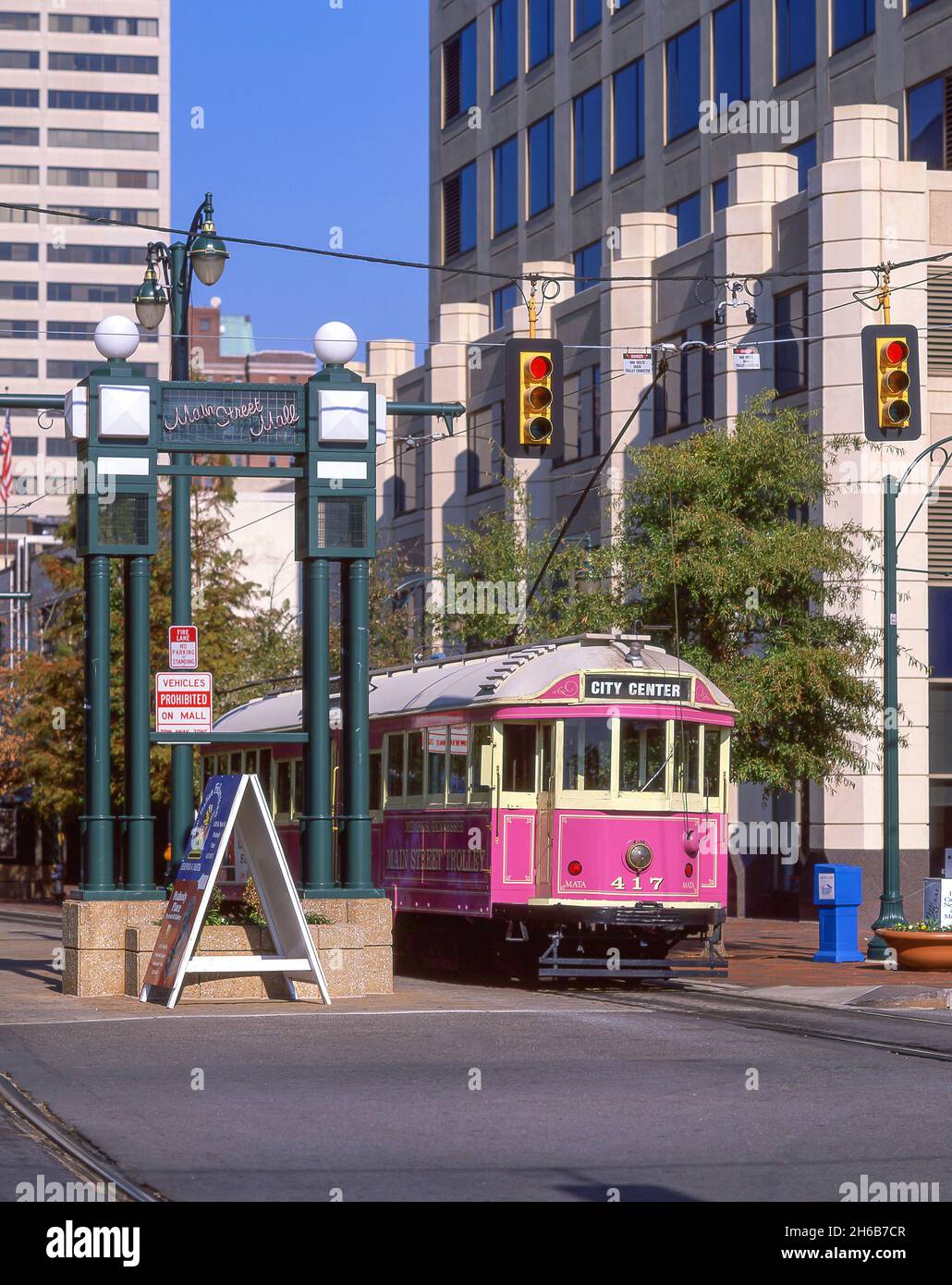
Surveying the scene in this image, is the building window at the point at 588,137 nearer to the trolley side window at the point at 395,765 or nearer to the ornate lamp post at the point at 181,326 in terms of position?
the ornate lamp post at the point at 181,326

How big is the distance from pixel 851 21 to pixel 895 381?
78.9 feet

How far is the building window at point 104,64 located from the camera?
127250 mm

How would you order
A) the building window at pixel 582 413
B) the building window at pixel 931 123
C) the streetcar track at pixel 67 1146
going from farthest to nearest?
the building window at pixel 582 413
the building window at pixel 931 123
the streetcar track at pixel 67 1146

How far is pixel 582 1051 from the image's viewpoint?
15102mm

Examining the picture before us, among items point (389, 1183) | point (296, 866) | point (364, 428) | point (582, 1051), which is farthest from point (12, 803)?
point (389, 1183)

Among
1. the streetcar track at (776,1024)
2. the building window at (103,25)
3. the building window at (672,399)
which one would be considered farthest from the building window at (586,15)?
the building window at (103,25)

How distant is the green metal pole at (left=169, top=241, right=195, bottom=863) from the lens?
76.1 ft

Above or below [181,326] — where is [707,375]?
above

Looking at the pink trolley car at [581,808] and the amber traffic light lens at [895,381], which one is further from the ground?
the amber traffic light lens at [895,381]

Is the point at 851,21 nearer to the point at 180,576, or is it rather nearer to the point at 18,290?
the point at 180,576

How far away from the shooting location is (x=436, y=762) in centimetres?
2255

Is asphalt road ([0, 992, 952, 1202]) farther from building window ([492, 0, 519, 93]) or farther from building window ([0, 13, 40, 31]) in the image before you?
building window ([0, 13, 40, 31])

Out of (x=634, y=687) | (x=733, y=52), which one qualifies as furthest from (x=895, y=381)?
(x=733, y=52)

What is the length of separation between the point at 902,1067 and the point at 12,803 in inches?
2054
